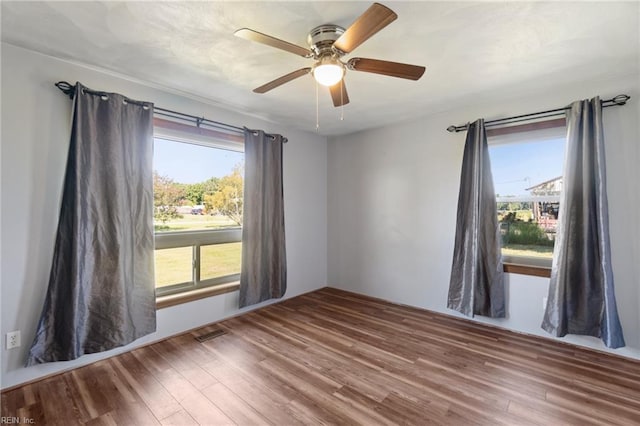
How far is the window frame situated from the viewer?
2756 mm

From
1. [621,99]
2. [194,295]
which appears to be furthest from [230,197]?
[621,99]

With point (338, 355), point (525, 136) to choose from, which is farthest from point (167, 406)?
point (525, 136)

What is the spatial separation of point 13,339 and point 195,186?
5.81 feet

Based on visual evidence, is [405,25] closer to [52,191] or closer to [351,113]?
[351,113]

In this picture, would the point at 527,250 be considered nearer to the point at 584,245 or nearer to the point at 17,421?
the point at 584,245

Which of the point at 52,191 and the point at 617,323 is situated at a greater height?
the point at 52,191

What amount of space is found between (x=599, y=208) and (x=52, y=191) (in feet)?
14.3

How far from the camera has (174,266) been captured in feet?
9.62

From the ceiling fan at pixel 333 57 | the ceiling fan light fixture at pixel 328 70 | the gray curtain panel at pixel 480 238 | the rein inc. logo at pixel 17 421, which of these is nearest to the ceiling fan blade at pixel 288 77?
the ceiling fan at pixel 333 57

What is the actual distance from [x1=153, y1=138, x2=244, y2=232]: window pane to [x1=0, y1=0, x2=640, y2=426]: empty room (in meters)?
0.02

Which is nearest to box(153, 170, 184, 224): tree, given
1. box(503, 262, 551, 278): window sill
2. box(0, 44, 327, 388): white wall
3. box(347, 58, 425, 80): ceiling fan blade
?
→ box(0, 44, 327, 388): white wall

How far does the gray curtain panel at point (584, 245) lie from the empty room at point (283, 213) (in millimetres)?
19

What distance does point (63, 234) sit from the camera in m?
2.12

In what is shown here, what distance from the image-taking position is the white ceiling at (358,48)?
1620mm
